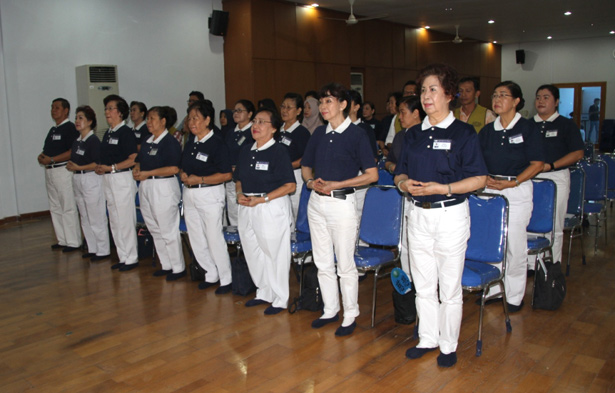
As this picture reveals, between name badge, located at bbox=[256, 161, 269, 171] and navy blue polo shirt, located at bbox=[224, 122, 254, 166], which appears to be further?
navy blue polo shirt, located at bbox=[224, 122, 254, 166]

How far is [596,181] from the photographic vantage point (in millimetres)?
5711

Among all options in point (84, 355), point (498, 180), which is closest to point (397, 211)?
point (498, 180)

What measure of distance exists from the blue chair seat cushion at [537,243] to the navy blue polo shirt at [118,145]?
4015 mm

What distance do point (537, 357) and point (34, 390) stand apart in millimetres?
3105

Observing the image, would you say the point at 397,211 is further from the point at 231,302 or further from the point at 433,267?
the point at 231,302

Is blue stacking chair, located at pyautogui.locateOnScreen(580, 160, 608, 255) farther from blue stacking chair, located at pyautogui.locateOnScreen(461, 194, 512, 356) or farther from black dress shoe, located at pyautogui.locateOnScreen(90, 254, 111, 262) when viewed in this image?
black dress shoe, located at pyautogui.locateOnScreen(90, 254, 111, 262)

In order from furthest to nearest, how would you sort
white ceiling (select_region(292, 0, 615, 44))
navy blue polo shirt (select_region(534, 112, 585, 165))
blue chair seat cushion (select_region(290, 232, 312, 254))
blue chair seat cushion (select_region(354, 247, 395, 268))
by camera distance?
white ceiling (select_region(292, 0, 615, 44))
navy blue polo shirt (select_region(534, 112, 585, 165))
blue chair seat cushion (select_region(290, 232, 312, 254))
blue chair seat cushion (select_region(354, 247, 395, 268))

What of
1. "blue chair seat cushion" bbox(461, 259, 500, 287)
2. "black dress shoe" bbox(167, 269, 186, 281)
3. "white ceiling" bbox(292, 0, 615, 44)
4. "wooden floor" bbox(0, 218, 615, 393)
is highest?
"white ceiling" bbox(292, 0, 615, 44)

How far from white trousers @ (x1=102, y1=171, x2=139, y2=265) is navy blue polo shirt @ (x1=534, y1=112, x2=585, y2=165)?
14.0ft

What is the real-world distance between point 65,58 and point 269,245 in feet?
21.5

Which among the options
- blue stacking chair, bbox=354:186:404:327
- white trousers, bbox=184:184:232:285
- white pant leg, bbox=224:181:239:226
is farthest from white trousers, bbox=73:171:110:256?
blue stacking chair, bbox=354:186:404:327

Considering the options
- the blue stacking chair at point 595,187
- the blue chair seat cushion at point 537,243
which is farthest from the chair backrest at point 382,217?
the blue stacking chair at point 595,187

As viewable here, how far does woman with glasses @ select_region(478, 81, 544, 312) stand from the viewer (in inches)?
154

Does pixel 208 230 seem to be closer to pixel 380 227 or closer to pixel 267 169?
pixel 267 169
